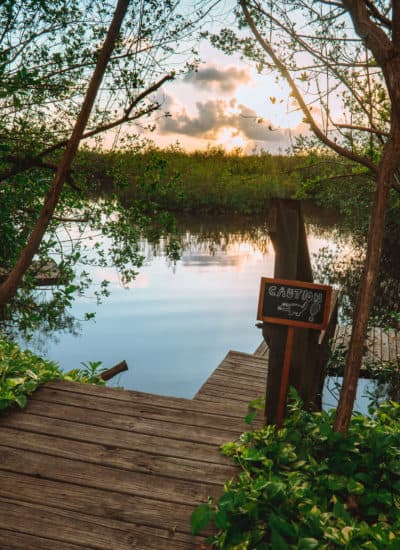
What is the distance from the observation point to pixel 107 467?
3.33 meters

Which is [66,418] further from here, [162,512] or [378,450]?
[378,450]

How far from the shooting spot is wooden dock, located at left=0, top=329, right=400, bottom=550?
2.79 meters

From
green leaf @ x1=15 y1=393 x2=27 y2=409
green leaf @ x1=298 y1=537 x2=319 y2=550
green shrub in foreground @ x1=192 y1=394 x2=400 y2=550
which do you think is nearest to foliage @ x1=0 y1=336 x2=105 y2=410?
green leaf @ x1=15 y1=393 x2=27 y2=409

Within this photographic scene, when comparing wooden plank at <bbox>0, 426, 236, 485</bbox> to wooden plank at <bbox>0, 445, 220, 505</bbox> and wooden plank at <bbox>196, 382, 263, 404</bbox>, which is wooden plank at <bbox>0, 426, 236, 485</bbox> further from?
wooden plank at <bbox>196, 382, 263, 404</bbox>

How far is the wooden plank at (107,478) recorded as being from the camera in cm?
309

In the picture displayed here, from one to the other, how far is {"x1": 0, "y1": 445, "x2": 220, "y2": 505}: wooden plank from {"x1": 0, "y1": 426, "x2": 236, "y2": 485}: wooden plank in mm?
46

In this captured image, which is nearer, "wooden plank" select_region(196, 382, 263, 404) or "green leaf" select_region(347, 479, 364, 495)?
"green leaf" select_region(347, 479, 364, 495)

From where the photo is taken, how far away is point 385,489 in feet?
9.91

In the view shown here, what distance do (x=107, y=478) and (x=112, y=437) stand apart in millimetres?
483

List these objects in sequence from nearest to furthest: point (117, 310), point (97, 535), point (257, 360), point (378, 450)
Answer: point (97, 535), point (378, 450), point (257, 360), point (117, 310)

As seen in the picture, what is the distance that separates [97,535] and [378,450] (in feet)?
Result: 5.66

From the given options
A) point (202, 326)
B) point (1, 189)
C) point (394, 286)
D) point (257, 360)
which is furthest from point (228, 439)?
point (394, 286)

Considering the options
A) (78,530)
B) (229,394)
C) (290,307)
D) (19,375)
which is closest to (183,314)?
(229,394)

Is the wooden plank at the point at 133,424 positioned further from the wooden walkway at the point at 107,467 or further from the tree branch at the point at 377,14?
the tree branch at the point at 377,14
